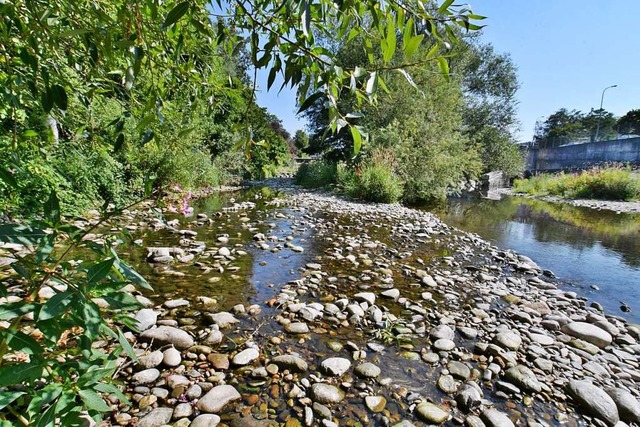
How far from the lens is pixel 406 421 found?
1687 mm

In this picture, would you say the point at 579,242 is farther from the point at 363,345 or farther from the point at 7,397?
the point at 7,397

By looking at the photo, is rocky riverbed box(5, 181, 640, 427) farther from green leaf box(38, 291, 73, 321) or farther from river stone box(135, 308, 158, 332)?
green leaf box(38, 291, 73, 321)

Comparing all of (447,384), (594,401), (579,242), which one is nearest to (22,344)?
(447,384)

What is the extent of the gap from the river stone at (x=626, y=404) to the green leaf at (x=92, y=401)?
8.63 feet

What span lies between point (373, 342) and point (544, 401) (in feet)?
3.59

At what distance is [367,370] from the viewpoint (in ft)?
6.77

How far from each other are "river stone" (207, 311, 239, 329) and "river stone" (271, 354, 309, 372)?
59 cm

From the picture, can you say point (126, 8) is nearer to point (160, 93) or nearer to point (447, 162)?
point (160, 93)

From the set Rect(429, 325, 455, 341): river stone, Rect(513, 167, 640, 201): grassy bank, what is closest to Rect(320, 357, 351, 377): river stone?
Rect(429, 325, 455, 341): river stone

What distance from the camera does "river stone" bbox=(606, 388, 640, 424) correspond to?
1.83m

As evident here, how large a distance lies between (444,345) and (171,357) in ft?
6.34

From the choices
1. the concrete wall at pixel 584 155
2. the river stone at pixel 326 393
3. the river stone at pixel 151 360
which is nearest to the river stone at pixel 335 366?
the river stone at pixel 326 393

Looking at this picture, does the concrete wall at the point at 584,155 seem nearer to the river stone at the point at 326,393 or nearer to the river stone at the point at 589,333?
the river stone at the point at 589,333

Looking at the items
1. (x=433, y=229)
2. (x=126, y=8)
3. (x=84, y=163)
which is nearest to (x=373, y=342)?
(x=126, y=8)
